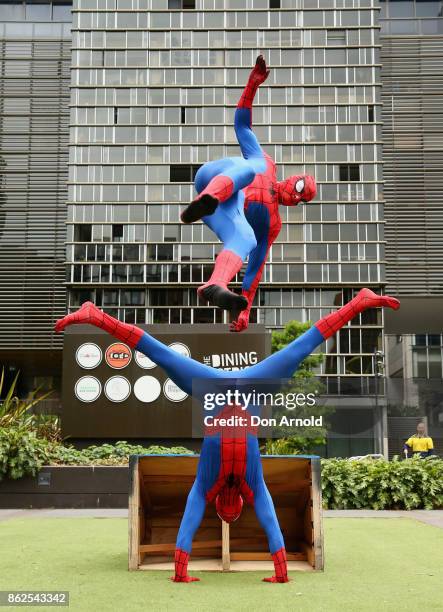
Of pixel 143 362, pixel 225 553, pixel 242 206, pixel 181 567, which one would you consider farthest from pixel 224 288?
pixel 143 362

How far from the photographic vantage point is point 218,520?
27.4 ft

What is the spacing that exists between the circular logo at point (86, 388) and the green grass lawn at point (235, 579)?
11.3 m

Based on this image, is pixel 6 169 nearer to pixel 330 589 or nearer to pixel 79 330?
pixel 79 330

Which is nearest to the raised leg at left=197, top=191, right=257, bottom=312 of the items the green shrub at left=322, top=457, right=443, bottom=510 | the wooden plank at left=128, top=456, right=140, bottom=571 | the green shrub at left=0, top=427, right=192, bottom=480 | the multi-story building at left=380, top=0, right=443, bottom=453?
the wooden plank at left=128, top=456, right=140, bottom=571

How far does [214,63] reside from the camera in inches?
1875

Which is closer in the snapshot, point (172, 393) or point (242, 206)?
point (242, 206)

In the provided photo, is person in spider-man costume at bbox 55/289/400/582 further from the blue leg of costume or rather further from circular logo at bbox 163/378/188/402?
circular logo at bbox 163/378/188/402

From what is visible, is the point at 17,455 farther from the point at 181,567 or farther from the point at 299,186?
the point at 299,186

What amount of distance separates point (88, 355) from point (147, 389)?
197 cm

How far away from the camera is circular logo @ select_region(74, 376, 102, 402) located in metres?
21.9

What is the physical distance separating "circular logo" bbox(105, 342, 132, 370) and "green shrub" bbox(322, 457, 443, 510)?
818 centimetres

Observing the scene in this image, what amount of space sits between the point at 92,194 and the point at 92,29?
1061 cm

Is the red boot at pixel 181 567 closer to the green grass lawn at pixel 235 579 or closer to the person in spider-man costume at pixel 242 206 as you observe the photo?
the green grass lawn at pixel 235 579

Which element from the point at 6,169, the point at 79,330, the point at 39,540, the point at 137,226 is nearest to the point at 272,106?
the point at 137,226
